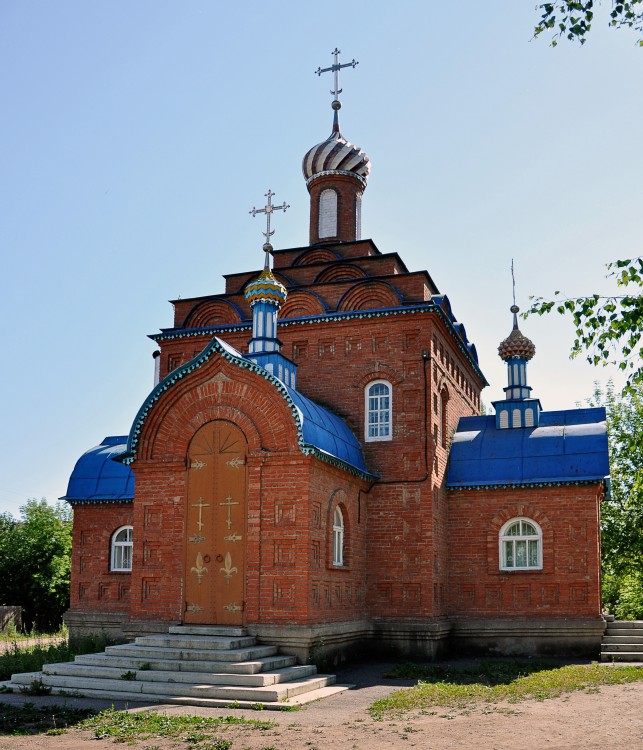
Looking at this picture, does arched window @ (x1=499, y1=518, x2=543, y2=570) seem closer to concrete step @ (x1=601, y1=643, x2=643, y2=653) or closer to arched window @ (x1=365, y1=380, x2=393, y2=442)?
concrete step @ (x1=601, y1=643, x2=643, y2=653)

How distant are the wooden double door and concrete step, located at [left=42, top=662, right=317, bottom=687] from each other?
4.42 ft

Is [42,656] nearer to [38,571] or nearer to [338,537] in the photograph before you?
[338,537]

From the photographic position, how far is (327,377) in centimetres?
1457

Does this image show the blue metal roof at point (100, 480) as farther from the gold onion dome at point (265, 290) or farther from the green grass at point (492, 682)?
the green grass at point (492, 682)

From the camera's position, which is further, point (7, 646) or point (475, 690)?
point (7, 646)

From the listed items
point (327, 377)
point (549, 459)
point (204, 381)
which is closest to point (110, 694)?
point (204, 381)

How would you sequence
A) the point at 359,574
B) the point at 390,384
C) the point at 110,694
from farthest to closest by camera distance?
the point at 390,384 < the point at 359,574 < the point at 110,694

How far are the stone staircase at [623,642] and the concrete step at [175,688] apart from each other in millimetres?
4897

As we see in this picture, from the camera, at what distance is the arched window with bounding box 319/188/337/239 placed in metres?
16.9

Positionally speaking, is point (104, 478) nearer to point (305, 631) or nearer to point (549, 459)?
point (305, 631)

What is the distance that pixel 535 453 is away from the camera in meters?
14.6

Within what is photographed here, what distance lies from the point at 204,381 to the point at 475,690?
17.9ft

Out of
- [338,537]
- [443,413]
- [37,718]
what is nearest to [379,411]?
[443,413]

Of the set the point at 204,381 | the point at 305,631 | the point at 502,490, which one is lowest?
the point at 305,631
